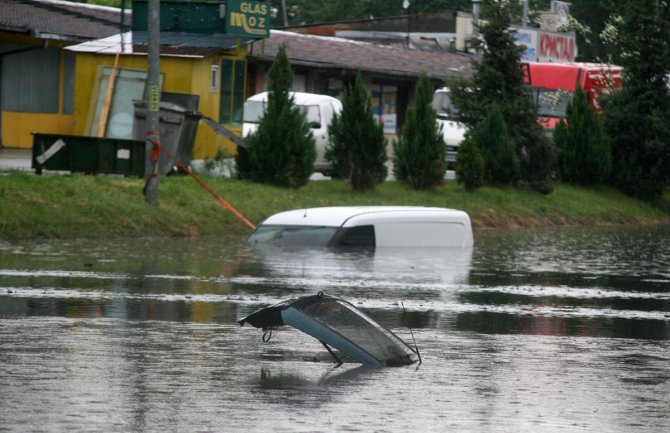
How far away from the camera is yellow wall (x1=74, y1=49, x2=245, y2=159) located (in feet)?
104

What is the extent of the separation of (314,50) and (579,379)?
122 ft

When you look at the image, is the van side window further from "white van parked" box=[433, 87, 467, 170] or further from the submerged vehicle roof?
"white van parked" box=[433, 87, 467, 170]

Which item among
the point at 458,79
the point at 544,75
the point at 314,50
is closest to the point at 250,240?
the point at 458,79

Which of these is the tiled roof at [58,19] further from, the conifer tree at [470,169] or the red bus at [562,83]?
the red bus at [562,83]

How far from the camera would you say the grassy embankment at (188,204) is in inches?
883

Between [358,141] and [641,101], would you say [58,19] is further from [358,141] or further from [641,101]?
[641,101]

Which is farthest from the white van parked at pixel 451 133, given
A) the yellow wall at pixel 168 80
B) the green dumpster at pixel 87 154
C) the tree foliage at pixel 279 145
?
the green dumpster at pixel 87 154

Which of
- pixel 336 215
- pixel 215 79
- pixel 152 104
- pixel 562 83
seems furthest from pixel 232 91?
pixel 562 83

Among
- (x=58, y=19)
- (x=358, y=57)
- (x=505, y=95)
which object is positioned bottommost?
(x=505, y=95)

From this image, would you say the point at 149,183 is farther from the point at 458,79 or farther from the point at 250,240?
the point at 458,79

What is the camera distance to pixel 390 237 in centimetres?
2255

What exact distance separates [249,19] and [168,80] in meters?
2.72

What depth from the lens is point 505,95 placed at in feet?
121

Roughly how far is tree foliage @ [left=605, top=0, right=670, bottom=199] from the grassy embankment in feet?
15.8
